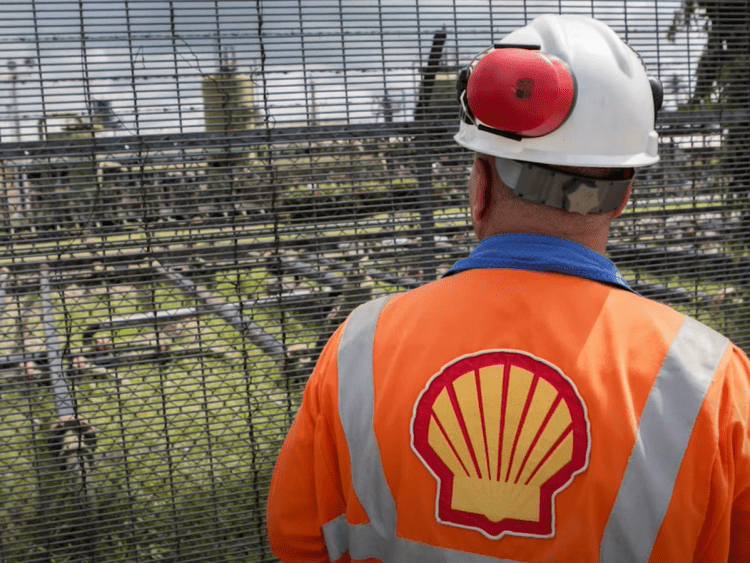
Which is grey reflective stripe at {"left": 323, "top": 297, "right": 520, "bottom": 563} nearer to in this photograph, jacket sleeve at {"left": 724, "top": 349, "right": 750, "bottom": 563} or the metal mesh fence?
jacket sleeve at {"left": 724, "top": 349, "right": 750, "bottom": 563}

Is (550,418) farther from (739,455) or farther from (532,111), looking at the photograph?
(532,111)

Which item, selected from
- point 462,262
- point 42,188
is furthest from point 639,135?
point 42,188

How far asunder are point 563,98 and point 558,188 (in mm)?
180

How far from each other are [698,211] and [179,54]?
319cm

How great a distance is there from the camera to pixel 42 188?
113 inches

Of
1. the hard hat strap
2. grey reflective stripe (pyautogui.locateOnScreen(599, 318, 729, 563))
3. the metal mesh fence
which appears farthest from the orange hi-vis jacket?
the metal mesh fence

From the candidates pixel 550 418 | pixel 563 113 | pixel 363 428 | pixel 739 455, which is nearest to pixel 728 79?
pixel 563 113

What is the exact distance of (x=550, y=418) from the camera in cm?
112

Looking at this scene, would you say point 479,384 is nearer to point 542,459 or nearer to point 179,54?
point 542,459

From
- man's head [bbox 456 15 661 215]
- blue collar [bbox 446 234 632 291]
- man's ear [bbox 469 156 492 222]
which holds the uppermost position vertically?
man's head [bbox 456 15 661 215]

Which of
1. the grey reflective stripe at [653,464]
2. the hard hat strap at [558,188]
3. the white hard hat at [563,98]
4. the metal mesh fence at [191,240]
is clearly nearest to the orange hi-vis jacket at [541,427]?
the grey reflective stripe at [653,464]

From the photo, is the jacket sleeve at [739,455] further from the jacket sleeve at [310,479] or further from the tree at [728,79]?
the tree at [728,79]

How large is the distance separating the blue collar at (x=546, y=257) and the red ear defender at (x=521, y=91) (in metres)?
0.22

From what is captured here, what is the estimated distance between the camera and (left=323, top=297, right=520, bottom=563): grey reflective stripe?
1.24m
